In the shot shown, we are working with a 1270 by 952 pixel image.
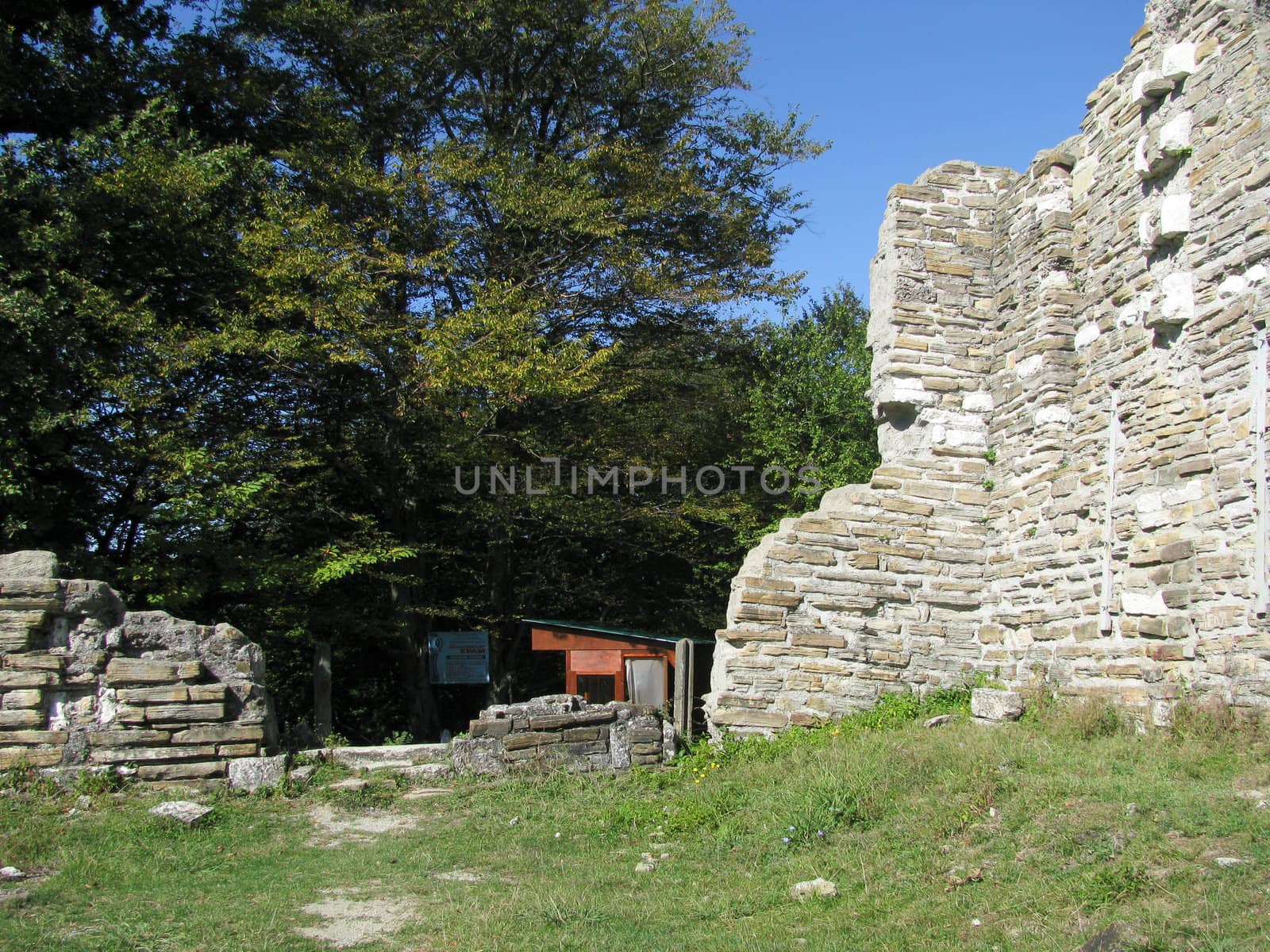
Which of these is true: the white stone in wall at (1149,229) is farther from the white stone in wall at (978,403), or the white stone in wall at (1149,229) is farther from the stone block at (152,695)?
the stone block at (152,695)

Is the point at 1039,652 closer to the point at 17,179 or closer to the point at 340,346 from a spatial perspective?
the point at 340,346

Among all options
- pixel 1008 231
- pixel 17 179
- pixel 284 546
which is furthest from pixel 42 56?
pixel 1008 231

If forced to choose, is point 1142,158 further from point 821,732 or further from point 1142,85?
point 821,732

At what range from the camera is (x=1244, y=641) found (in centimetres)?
611

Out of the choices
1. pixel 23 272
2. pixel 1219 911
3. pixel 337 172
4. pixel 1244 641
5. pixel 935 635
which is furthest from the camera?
pixel 337 172

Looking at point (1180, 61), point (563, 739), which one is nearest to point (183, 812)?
point (563, 739)

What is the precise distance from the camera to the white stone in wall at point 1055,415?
838 centimetres

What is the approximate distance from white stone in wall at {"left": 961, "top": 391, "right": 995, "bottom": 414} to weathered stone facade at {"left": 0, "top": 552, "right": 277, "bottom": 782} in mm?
6754

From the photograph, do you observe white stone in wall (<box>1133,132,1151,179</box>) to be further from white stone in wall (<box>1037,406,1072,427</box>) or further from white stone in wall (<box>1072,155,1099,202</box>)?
white stone in wall (<box>1037,406,1072,427</box>)

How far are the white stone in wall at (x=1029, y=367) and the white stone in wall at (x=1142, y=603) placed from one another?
7.27 ft

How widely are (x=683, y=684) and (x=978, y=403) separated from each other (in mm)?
4025

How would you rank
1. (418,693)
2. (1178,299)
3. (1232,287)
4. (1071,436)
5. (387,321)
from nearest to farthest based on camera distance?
(1232,287) → (1178,299) → (1071,436) → (387,321) → (418,693)

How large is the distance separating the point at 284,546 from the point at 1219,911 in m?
12.1

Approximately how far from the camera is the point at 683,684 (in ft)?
34.1
